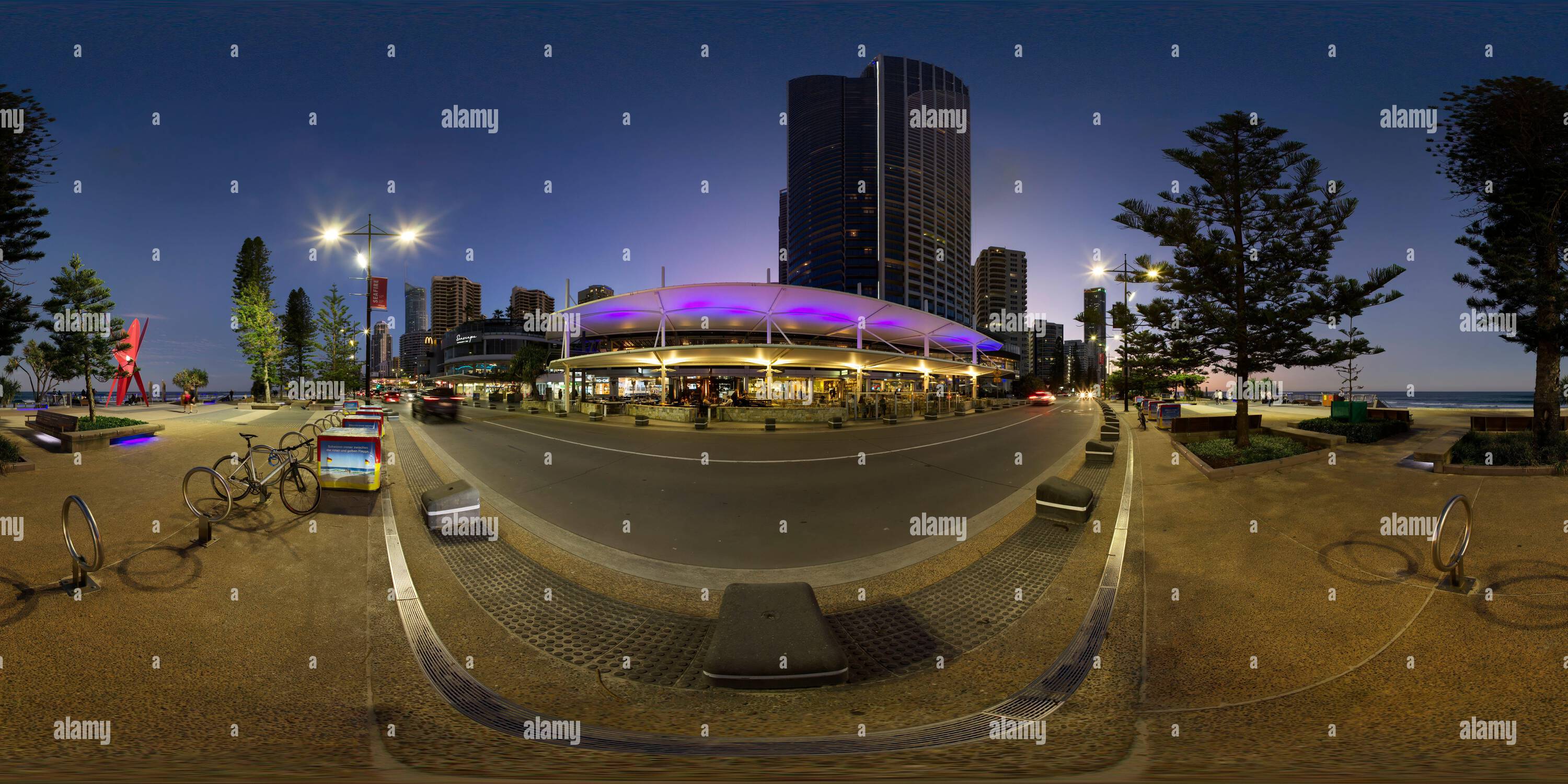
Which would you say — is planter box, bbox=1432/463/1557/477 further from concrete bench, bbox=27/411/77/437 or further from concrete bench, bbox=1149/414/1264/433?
concrete bench, bbox=27/411/77/437

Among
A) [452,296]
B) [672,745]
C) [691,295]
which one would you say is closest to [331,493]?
[672,745]

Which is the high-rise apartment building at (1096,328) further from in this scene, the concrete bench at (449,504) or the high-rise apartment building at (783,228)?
the high-rise apartment building at (783,228)

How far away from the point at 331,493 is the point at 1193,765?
1014 centimetres

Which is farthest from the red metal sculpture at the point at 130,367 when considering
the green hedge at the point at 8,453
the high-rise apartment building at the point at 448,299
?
the high-rise apartment building at the point at 448,299

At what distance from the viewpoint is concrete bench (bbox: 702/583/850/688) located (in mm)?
2844

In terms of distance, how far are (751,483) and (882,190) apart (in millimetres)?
107128

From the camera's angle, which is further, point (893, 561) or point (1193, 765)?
point (893, 561)

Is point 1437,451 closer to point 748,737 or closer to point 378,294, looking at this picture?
point 748,737

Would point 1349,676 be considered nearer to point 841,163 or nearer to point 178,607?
point 178,607

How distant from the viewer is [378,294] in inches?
701

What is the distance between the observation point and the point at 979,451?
43.4 ft

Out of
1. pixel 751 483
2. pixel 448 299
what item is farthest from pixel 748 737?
pixel 448 299

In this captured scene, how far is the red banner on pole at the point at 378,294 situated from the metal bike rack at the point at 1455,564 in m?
23.5

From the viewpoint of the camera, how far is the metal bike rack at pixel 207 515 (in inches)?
201
